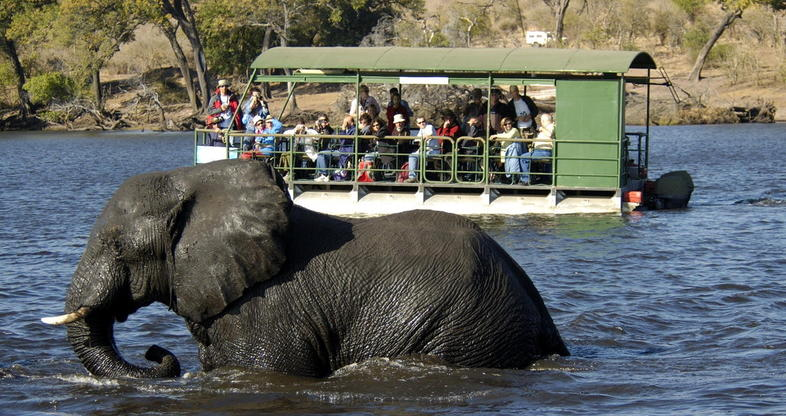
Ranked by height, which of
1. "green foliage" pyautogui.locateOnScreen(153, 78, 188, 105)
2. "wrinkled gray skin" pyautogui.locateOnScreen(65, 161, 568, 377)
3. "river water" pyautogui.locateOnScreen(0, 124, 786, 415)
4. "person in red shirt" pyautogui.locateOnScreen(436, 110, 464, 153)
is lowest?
"river water" pyautogui.locateOnScreen(0, 124, 786, 415)

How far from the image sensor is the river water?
24.7 ft

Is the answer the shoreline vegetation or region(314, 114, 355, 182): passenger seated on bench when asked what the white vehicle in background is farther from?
region(314, 114, 355, 182): passenger seated on bench

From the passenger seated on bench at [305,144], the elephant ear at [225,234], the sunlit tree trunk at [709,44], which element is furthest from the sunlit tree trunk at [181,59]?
the elephant ear at [225,234]

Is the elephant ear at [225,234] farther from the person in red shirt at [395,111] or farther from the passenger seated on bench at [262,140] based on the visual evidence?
the person in red shirt at [395,111]

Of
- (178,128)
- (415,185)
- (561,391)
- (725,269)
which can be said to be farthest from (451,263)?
(178,128)

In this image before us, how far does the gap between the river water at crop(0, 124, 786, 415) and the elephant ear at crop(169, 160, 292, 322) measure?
23.6 inches

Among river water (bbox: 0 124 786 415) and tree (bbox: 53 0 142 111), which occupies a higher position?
tree (bbox: 53 0 142 111)

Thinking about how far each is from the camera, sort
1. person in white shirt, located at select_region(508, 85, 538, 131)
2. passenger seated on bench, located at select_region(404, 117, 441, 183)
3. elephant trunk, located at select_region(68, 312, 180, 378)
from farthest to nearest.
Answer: person in white shirt, located at select_region(508, 85, 538, 131) → passenger seated on bench, located at select_region(404, 117, 441, 183) → elephant trunk, located at select_region(68, 312, 180, 378)

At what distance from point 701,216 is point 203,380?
14354 mm

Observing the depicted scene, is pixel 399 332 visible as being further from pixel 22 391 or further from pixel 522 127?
pixel 522 127

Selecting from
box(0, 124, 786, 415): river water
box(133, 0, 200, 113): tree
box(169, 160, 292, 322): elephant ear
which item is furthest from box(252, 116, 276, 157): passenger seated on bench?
box(133, 0, 200, 113): tree

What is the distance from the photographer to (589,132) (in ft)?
64.7

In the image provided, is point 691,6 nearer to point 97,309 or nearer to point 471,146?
point 471,146

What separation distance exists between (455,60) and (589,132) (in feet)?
8.69
